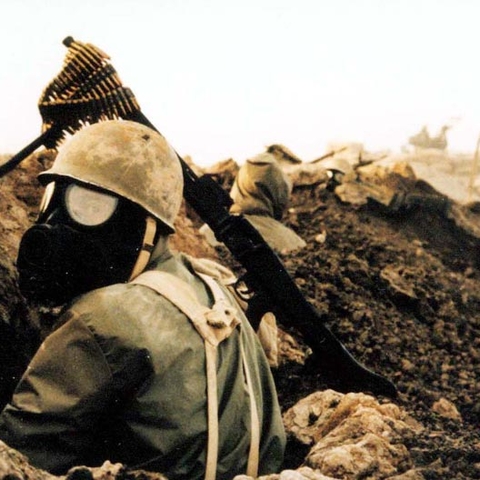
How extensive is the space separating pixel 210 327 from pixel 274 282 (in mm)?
2057

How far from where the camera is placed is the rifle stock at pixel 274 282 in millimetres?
4574

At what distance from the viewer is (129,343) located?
229 centimetres

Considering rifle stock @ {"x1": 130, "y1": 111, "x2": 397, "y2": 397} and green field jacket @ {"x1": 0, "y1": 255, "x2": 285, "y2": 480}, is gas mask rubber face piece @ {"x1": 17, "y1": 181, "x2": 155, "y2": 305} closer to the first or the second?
green field jacket @ {"x1": 0, "y1": 255, "x2": 285, "y2": 480}

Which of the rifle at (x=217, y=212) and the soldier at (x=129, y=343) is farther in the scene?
the rifle at (x=217, y=212)

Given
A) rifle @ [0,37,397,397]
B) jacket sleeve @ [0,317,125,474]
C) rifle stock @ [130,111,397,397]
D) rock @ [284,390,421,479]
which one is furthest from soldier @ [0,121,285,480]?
rifle stock @ [130,111,397,397]

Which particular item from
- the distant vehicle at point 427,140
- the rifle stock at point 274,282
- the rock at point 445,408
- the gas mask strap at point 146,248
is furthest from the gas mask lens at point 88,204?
the distant vehicle at point 427,140

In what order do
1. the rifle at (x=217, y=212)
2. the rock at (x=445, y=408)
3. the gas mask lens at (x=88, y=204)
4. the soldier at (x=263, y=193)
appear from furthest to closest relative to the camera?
the soldier at (x=263, y=193), the rock at (x=445, y=408), the rifle at (x=217, y=212), the gas mask lens at (x=88, y=204)

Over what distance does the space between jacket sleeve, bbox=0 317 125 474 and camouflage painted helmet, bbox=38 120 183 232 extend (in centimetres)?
61

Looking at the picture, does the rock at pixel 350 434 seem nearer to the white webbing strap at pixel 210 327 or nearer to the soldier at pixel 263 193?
the white webbing strap at pixel 210 327

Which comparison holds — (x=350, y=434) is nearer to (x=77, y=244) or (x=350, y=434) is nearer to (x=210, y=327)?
(x=210, y=327)

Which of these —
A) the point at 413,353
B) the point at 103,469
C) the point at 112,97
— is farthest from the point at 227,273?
the point at 413,353

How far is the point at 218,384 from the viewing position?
2.58 metres

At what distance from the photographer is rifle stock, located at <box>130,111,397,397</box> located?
15.0 feet

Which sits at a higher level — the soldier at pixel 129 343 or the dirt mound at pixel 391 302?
the soldier at pixel 129 343
